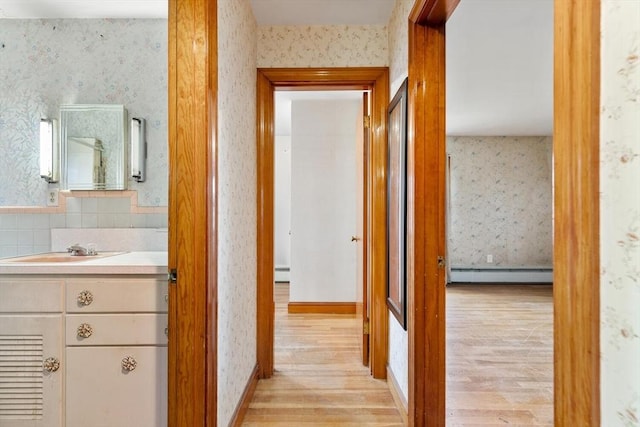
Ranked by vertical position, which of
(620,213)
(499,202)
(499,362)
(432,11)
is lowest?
(499,362)

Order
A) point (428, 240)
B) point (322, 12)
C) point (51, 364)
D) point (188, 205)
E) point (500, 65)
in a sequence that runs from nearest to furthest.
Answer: point (188, 205), point (51, 364), point (428, 240), point (322, 12), point (500, 65)

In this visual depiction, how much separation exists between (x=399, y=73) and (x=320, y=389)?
2032 millimetres

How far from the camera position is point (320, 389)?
2295 mm

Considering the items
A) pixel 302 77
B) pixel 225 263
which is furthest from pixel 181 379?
pixel 302 77

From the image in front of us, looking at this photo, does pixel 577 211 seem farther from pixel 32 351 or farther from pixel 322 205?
pixel 322 205

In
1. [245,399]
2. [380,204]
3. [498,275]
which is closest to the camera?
[245,399]

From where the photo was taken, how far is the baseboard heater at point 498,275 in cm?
580

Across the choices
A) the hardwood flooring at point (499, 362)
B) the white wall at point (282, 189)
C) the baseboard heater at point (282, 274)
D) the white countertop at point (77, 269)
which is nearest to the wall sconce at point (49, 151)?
the white countertop at point (77, 269)

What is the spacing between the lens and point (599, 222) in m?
0.56

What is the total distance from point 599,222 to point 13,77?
2859mm

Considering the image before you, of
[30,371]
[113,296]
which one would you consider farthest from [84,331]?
[30,371]

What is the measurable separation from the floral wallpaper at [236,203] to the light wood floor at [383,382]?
1.16 ft

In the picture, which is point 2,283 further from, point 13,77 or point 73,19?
point 73,19

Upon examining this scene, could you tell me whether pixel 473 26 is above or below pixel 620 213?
above
